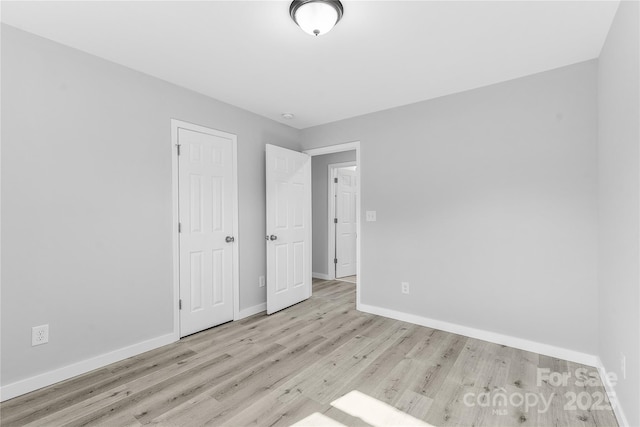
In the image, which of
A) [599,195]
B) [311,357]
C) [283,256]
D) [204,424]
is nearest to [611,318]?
[599,195]

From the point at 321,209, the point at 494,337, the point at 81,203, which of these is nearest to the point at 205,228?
the point at 81,203

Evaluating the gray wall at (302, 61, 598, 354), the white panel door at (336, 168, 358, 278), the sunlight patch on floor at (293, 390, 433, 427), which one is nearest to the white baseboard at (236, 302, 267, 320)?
the gray wall at (302, 61, 598, 354)

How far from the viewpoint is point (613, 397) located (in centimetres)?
188

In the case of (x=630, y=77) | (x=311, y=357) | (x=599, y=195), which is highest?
(x=630, y=77)

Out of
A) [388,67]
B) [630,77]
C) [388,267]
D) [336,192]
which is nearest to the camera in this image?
[630,77]

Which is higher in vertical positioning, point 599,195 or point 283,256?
point 599,195

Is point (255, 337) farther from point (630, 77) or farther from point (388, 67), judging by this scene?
point (630, 77)

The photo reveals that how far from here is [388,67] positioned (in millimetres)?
2520

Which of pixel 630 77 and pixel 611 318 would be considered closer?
pixel 630 77

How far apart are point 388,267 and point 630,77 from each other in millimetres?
2485

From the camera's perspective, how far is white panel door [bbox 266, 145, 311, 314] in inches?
144

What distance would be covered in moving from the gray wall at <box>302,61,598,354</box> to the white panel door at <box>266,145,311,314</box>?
869 mm

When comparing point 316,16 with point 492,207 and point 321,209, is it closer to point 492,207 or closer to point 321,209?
point 492,207

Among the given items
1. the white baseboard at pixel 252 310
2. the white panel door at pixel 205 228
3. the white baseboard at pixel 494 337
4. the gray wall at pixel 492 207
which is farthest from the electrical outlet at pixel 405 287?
the white panel door at pixel 205 228
